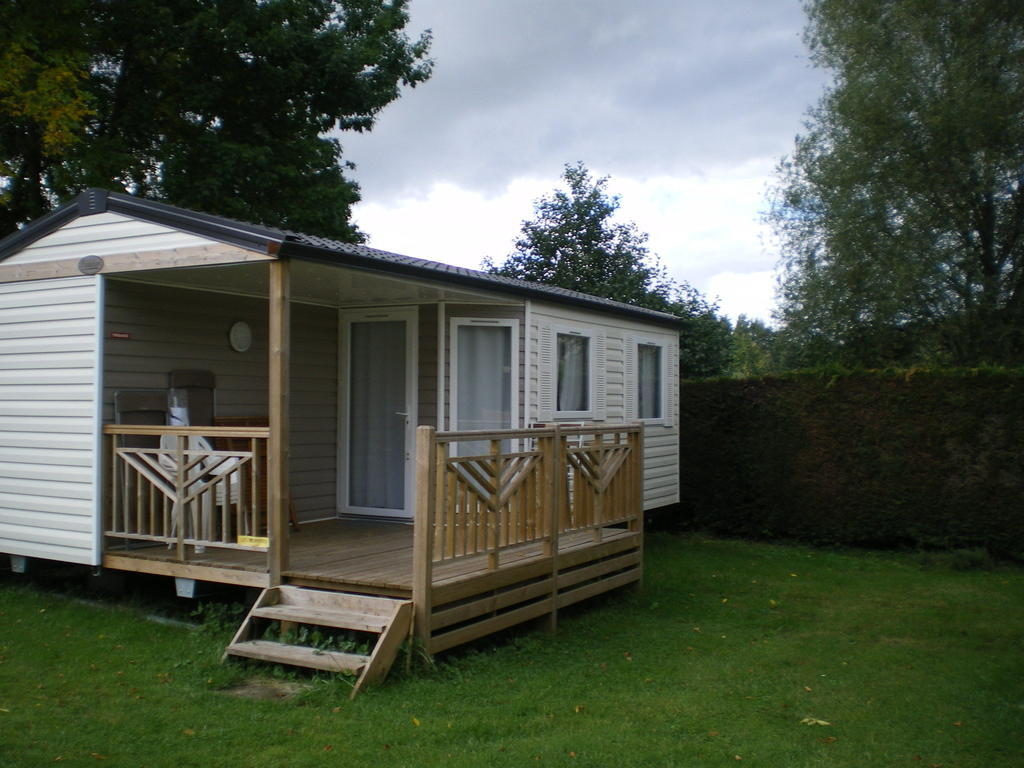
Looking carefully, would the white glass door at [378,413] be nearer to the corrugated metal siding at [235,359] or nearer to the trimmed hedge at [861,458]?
the corrugated metal siding at [235,359]

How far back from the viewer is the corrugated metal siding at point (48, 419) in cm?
657

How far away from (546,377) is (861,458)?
4047mm

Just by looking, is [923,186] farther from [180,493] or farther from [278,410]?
[180,493]

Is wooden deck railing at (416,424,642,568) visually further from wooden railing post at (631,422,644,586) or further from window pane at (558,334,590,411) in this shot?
window pane at (558,334,590,411)

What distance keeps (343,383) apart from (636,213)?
1199 centimetres

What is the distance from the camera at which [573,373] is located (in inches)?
345

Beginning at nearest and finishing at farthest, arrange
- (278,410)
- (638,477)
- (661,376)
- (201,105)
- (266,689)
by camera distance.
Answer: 1. (266,689)
2. (278,410)
3. (638,477)
4. (661,376)
5. (201,105)

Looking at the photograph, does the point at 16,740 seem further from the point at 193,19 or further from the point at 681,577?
the point at 193,19

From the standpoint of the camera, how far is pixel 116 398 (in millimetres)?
6586

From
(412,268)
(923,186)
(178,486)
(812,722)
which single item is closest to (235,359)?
(178,486)

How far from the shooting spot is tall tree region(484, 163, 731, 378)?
1758cm

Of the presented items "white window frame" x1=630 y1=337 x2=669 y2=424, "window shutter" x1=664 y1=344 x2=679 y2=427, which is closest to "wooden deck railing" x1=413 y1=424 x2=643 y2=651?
"white window frame" x1=630 y1=337 x2=669 y2=424

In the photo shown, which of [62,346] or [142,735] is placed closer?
[142,735]

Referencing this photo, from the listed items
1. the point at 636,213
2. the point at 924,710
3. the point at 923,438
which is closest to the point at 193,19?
the point at 636,213
